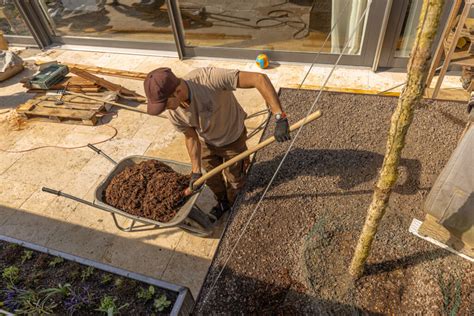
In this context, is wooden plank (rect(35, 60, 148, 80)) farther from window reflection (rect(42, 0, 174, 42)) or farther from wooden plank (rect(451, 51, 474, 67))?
wooden plank (rect(451, 51, 474, 67))

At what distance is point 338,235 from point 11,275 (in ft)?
12.8

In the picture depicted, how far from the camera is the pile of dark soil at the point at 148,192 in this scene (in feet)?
11.5

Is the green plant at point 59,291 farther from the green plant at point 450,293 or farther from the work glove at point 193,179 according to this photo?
the green plant at point 450,293

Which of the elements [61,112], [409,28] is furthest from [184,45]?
[409,28]

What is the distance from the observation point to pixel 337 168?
4.64 m

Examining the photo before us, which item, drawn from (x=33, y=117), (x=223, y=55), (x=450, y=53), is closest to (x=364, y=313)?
(x=450, y=53)

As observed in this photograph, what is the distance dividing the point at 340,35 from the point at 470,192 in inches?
184

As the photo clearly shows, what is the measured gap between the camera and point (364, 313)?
3.17m

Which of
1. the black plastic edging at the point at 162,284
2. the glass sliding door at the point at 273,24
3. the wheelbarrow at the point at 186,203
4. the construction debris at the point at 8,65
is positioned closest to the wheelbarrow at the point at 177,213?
the wheelbarrow at the point at 186,203

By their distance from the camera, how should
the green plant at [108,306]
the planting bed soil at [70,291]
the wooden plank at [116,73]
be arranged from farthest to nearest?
the wooden plank at [116,73] → the planting bed soil at [70,291] → the green plant at [108,306]

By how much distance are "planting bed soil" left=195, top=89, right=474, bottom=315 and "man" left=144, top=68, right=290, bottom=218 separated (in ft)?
3.14

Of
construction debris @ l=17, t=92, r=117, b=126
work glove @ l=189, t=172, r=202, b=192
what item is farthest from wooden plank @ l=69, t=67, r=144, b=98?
work glove @ l=189, t=172, r=202, b=192

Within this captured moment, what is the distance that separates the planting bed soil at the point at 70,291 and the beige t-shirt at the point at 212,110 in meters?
1.82

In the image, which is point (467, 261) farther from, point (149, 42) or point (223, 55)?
point (149, 42)
